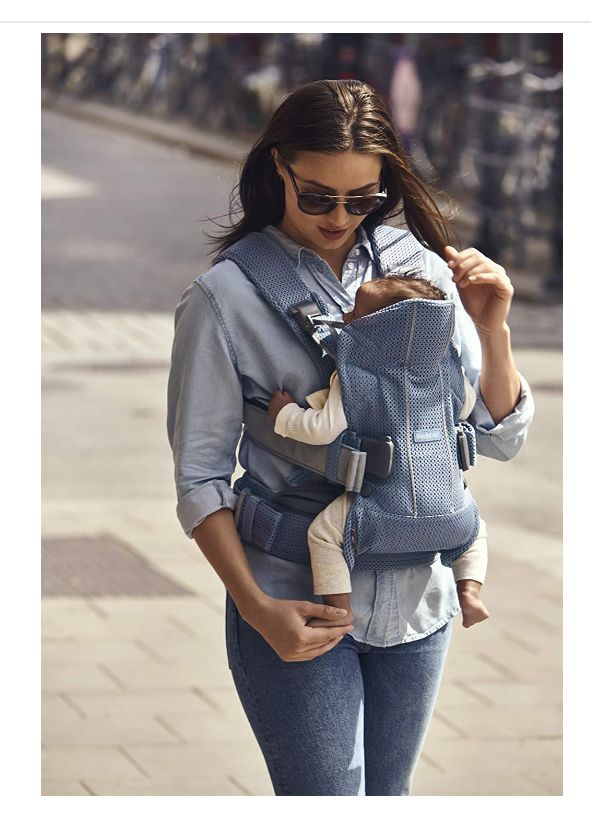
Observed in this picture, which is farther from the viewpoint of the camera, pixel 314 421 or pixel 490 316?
pixel 490 316

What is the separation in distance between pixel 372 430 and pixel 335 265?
33 centimetres

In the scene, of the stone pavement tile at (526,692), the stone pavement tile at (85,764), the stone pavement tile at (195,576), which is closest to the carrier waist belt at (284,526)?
the stone pavement tile at (85,764)

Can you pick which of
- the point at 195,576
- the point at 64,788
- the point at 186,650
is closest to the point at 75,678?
the point at 186,650

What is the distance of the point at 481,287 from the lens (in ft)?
9.48

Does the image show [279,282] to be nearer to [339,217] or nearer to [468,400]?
[339,217]

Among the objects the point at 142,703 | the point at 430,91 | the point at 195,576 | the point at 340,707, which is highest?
the point at 340,707

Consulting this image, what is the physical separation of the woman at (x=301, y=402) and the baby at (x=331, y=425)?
47 millimetres

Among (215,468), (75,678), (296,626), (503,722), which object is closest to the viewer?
(296,626)

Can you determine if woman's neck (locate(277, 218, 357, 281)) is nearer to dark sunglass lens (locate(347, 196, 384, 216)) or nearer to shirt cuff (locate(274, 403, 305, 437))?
dark sunglass lens (locate(347, 196, 384, 216))

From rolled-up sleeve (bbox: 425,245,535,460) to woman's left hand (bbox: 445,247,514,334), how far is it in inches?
1.6

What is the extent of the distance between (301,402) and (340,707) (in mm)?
543

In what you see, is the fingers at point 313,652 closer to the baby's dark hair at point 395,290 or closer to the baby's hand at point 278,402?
the baby's hand at point 278,402

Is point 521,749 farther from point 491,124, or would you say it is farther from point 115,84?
point 115,84

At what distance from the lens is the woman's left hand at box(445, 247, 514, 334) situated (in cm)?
282
